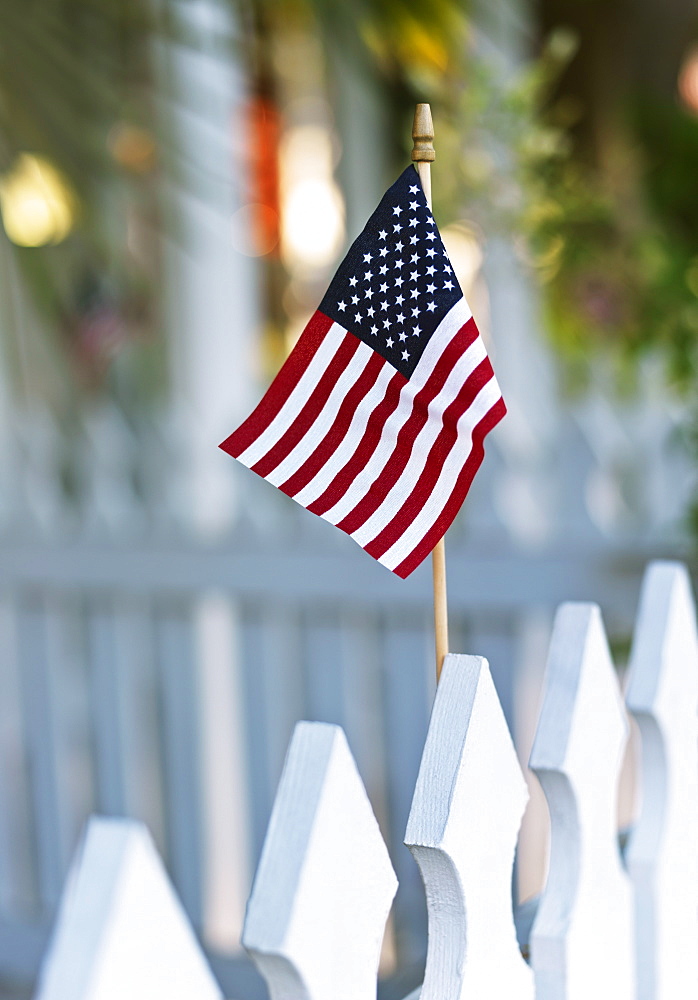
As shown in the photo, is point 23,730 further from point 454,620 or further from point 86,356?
point 86,356

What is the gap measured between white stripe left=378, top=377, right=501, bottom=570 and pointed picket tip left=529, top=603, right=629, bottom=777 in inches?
6.1

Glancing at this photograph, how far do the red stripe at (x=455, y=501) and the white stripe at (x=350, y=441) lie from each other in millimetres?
73

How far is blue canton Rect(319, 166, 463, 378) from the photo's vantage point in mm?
712

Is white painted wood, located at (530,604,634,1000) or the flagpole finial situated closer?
the flagpole finial

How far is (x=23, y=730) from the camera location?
8.60ft

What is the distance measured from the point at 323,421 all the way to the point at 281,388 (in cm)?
4

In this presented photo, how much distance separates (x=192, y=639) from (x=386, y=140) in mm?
2522

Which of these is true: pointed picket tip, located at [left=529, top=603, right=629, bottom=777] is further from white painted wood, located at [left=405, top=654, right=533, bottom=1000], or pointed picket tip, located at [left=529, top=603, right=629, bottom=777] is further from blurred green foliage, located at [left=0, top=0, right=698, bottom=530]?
blurred green foliage, located at [left=0, top=0, right=698, bottom=530]

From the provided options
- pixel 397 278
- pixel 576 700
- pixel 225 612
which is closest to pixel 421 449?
pixel 397 278

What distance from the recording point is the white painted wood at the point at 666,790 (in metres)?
0.91

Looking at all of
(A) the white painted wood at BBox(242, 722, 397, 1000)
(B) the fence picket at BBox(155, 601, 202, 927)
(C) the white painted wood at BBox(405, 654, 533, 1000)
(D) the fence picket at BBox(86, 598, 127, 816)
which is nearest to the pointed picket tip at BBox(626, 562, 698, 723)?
(C) the white painted wood at BBox(405, 654, 533, 1000)

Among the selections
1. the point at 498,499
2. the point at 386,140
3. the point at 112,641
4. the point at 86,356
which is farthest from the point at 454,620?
the point at 386,140

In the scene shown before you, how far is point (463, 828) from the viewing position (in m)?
0.70

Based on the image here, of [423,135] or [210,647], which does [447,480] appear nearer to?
[423,135]
